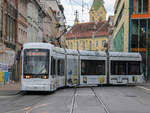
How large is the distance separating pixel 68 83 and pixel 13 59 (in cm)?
1134

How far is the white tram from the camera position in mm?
20609

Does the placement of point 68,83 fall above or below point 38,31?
below

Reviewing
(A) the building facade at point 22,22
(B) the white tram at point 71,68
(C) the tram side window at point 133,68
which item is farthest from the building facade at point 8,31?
(C) the tram side window at point 133,68

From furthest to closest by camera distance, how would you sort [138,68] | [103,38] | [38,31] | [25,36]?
1. [103,38]
2. [38,31]
3. [25,36]
4. [138,68]

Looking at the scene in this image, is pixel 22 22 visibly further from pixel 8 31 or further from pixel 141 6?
pixel 141 6

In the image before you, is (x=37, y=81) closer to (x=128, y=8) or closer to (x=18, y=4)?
(x=18, y=4)

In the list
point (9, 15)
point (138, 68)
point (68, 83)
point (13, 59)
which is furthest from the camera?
point (13, 59)

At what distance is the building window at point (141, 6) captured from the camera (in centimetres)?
4731

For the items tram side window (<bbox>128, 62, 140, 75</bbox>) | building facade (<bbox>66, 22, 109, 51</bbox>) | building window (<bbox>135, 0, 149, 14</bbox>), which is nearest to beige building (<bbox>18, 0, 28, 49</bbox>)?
tram side window (<bbox>128, 62, 140, 75</bbox>)

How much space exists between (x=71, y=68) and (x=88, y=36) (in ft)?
310

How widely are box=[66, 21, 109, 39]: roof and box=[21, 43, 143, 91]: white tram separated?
281 ft

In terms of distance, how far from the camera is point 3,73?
2652 cm

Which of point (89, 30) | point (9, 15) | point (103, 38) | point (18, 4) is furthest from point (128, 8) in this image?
point (89, 30)

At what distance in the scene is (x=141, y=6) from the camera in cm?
4744
